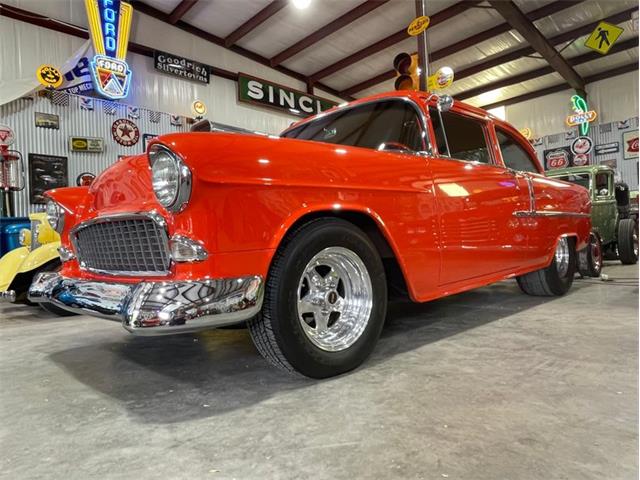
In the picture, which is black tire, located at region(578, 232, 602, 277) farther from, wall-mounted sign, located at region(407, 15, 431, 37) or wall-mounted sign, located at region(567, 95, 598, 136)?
wall-mounted sign, located at region(567, 95, 598, 136)

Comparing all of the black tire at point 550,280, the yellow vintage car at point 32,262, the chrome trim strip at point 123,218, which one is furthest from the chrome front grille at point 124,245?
the black tire at point 550,280

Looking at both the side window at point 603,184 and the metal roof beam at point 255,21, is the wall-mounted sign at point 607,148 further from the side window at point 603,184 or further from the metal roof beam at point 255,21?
the metal roof beam at point 255,21

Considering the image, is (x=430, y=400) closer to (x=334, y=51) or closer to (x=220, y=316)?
(x=220, y=316)

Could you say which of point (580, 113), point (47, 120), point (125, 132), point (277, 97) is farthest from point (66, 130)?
point (580, 113)

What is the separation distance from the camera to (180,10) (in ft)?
30.7

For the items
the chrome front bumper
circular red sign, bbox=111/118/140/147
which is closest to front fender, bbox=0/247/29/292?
the chrome front bumper

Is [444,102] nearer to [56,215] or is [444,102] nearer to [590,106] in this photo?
[56,215]

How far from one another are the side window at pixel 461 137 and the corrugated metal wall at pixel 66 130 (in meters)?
7.63

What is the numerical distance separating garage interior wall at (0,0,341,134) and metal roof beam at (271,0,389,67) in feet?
2.27

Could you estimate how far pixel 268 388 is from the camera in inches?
72.6

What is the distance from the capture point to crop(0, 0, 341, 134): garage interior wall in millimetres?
7598

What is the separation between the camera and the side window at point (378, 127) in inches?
99.2

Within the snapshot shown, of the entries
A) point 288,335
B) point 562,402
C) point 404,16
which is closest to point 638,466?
point 562,402

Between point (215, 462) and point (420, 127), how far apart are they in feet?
6.76
